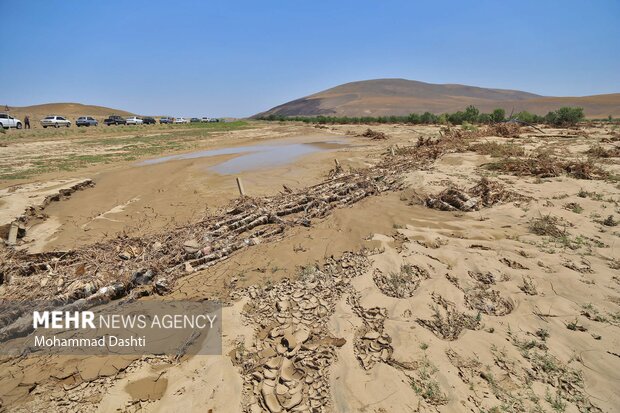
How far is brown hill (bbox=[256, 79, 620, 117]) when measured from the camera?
216ft

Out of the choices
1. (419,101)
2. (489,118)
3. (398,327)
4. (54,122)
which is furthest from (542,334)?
(419,101)

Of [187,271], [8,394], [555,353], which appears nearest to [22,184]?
[187,271]

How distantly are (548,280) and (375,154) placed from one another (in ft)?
40.8

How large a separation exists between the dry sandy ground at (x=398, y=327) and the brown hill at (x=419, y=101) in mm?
68628

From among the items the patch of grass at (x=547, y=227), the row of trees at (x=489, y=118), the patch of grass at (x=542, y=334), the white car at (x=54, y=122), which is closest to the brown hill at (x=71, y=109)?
the white car at (x=54, y=122)

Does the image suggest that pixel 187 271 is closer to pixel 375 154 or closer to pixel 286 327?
pixel 286 327

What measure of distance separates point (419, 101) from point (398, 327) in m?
100

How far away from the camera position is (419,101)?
3610 inches

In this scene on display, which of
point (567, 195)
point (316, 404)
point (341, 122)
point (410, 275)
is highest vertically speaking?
point (341, 122)

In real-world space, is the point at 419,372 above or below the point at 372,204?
below

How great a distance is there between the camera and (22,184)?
10.2m

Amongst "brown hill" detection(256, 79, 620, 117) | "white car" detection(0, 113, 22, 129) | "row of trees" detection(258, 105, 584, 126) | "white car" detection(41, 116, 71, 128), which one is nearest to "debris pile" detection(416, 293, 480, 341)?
"row of trees" detection(258, 105, 584, 126)

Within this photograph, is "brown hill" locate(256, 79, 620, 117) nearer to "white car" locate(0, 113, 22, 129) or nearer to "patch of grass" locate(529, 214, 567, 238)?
"white car" locate(0, 113, 22, 129)

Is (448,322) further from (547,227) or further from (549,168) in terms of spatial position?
(549,168)
